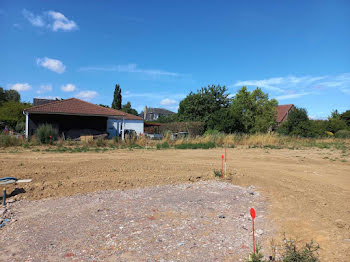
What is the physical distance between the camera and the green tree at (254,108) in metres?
30.9

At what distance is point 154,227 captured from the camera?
416 centimetres

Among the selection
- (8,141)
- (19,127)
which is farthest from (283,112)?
(8,141)

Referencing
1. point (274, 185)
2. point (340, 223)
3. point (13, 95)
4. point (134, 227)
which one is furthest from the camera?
point (13, 95)

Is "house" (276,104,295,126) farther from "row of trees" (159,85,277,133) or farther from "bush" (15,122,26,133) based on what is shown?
"bush" (15,122,26,133)

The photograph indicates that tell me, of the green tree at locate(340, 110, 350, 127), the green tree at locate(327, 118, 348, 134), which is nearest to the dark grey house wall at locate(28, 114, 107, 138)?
the green tree at locate(327, 118, 348, 134)

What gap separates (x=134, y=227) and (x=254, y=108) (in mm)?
30826

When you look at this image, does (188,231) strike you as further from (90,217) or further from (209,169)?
(209,169)

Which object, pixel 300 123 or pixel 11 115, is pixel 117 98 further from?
pixel 300 123

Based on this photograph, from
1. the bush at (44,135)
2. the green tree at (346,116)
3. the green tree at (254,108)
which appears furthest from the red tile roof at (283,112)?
the bush at (44,135)

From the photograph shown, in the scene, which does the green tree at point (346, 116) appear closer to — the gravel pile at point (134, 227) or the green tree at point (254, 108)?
the green tree at point (254, 108)

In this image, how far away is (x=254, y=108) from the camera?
32688mm

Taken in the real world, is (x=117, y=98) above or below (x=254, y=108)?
above

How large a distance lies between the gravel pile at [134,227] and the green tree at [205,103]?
2464cm

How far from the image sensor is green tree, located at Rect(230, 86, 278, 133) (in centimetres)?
3091
